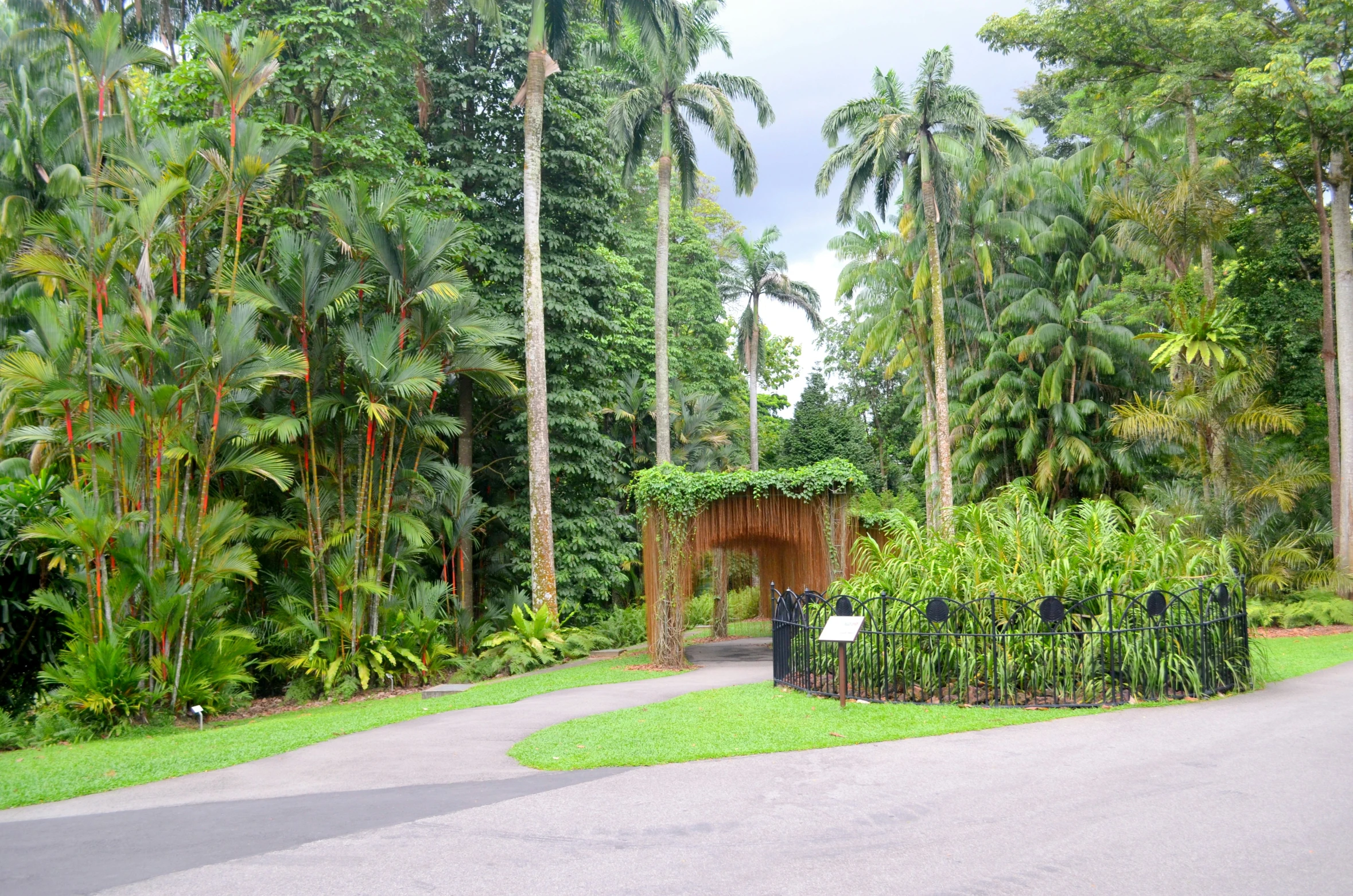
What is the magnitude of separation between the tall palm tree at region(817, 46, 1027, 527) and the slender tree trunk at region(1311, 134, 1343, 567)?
6.44 metres

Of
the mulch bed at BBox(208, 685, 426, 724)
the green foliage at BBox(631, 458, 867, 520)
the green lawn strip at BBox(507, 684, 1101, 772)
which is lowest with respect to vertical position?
the mulch bed at BBox(208, 685, 426, 724)

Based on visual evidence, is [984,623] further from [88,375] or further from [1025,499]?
[88,375]

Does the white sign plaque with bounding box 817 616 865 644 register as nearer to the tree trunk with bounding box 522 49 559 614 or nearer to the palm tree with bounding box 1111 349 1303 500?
the tree trunk with bounding box 522 49 559 614

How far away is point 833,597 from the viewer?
11.2m

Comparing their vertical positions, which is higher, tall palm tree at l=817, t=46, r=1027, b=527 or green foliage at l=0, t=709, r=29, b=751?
tall palm tree at l=817, t=46, r=1027, b=527

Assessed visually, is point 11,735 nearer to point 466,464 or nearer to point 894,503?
point 466,464

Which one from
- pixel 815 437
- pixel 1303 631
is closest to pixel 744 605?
pixel 815 437

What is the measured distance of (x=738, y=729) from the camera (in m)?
8.60

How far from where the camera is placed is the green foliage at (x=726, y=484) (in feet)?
51.4

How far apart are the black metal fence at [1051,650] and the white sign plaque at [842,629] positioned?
273mm

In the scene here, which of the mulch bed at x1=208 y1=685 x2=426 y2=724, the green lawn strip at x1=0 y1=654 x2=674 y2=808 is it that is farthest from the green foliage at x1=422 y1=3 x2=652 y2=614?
the green lawn strip at x1=0 y1=654 x2=674 y2=808

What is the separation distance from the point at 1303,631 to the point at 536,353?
15.3 meters

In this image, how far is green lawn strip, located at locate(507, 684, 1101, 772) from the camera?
305 inches

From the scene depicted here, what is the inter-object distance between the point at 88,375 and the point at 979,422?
22.2m
